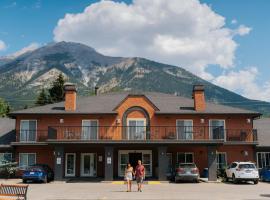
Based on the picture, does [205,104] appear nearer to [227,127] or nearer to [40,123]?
[227,127]

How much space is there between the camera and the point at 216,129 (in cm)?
3828

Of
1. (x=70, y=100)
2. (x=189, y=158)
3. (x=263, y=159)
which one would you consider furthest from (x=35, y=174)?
(x=263, y=159)

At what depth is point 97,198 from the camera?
20.4m

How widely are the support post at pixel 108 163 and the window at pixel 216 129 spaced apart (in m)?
9.36

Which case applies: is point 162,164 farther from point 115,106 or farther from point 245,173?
point 115,106

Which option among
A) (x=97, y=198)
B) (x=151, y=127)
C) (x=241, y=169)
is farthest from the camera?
(x=151, y=127)

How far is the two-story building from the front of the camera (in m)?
37.8

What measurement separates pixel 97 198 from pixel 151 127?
17.7 meters

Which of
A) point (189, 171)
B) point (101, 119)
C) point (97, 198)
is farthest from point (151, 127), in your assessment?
point (97, 198)

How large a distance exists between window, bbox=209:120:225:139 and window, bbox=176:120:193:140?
1.79 meters

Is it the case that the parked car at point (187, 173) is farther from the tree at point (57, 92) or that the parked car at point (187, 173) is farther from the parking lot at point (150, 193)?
the tree at point (57, 92)

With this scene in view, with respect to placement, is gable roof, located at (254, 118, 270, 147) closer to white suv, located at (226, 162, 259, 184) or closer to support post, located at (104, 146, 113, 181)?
white suv, located at (226, 162, 259, 184)

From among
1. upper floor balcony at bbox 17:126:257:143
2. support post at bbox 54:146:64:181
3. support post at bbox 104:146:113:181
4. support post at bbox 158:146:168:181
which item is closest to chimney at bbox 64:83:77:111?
upper floor balcony at bbox 17:126:257:143

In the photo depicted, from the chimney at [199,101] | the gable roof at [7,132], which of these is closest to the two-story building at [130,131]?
the chimney at [199,101]
